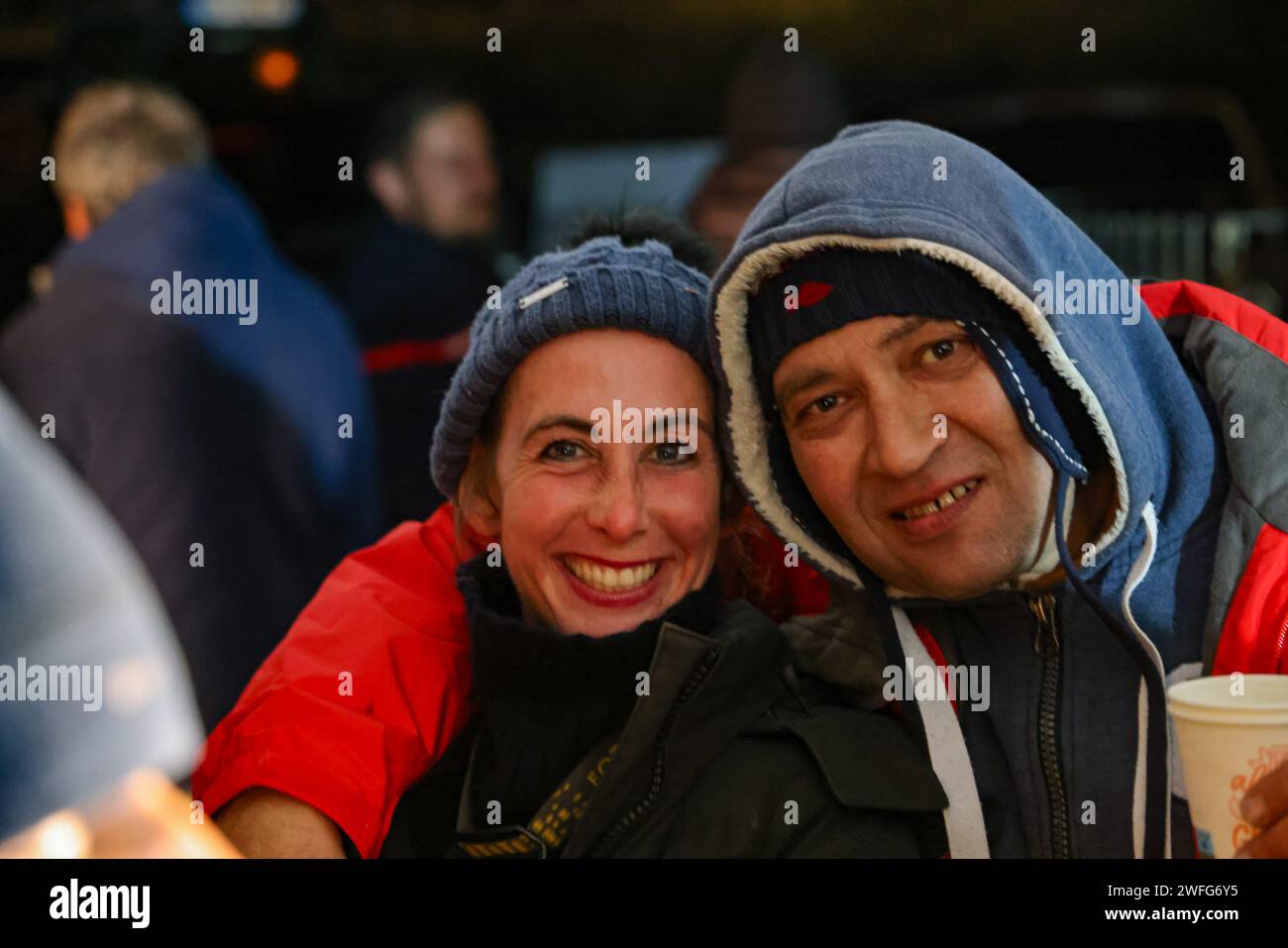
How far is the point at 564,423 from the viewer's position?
1997 mm

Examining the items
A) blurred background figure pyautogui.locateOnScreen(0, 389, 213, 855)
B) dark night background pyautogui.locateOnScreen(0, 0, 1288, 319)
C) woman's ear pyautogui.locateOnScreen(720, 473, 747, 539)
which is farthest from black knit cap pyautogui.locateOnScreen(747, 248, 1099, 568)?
dark night background pyautogui.locateOnScreen(0, 0, 1288, 319)

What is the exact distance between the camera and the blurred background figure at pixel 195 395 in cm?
271

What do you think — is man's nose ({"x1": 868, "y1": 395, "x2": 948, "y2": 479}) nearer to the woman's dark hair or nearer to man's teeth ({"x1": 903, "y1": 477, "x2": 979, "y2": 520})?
man's teeth ({"x1": 903, "y1": 477, "x2": 979, "y2": 520})

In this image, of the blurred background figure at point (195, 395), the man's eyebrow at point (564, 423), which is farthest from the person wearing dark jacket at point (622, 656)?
the blurred background figure at point (195, 395)

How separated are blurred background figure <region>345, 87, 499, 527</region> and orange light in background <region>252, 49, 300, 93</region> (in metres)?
0.46

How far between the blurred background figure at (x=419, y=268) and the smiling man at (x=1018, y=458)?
94cm

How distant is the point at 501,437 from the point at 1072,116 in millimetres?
2243

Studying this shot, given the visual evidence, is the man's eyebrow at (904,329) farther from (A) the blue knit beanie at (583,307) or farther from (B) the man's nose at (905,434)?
(A) the blue knit beanie at (583,307)

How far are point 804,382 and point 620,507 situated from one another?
0.88 ft

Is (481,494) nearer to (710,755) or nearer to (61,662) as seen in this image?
(710,755)

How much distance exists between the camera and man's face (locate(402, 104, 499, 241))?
141 inches

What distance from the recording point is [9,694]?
4.17ft
